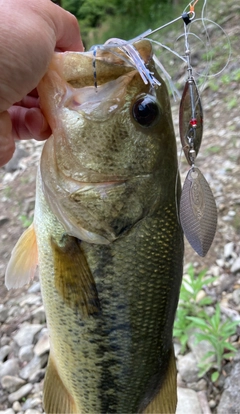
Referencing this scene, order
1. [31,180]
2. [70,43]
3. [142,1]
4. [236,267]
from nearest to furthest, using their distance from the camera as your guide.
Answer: [70,43] < [236,267] < [31,180] < [142,1]

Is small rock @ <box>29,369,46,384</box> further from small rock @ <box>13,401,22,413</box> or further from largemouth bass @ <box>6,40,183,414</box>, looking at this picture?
largemouth bass @ <box>6,40,183,414</box>

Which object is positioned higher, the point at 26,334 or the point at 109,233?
the point at 109,233

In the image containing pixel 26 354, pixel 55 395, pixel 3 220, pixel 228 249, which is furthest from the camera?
pixel 3 220

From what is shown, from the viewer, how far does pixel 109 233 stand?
1.46 metres

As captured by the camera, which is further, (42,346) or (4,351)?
(4,351)

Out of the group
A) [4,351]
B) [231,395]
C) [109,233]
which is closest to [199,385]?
[231,395]

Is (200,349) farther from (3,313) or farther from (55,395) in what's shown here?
(3,313)

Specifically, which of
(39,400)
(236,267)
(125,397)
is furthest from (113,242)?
(236,267)

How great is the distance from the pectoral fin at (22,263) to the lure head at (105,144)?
10.2 inches

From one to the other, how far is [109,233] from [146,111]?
1.43 feet

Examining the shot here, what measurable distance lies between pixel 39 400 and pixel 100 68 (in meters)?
2.45

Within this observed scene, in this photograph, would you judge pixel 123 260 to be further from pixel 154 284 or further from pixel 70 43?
pixel 70 43

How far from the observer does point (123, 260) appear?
148 cm

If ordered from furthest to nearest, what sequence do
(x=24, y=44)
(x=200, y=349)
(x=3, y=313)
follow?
(x=3, y=313), (x=200, y=349), (x=24, y=44)
